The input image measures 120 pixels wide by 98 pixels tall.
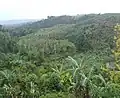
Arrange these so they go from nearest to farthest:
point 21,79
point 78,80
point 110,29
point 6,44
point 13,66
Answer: point 78,80 < point 21,79 < point 13,66 < point 6,44 < point 110,29

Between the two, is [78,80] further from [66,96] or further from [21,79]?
[21,79]

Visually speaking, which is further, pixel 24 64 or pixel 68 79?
pixel 24 64

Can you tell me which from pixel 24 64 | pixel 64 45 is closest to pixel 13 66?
pixel 24 64

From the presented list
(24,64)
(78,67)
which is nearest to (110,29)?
(24,64)

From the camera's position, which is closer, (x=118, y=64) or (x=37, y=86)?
(x=118, y=64)

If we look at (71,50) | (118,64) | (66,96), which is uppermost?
(118,64)

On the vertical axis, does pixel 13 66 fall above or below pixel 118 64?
below

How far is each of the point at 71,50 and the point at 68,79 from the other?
28.6m

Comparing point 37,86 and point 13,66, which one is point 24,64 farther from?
point 37,86

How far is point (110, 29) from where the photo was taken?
69.8 metres

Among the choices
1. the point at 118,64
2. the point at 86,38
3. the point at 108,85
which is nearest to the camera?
the point at 118,64

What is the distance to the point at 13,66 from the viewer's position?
37.8 meters

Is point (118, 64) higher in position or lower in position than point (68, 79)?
higher

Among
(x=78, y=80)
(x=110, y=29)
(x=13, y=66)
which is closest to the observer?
(x=78, y=80)
